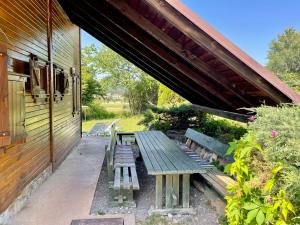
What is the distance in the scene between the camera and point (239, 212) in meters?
2.13

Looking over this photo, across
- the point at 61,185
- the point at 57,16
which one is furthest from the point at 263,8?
the point at 61,185

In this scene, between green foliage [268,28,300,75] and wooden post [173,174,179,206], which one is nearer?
wooden post [173,174,179,206]

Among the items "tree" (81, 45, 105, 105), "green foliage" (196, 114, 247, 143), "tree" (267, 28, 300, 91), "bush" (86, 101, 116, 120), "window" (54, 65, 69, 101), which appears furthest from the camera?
"tree" (267, 28, 300, 91)

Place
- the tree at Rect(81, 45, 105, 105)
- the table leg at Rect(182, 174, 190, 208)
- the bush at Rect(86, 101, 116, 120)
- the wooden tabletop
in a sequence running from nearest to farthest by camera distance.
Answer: the wooden tabletop
the table leg at Rect(182, 174, 190, 208)
the tree at Rect(81, 45, 105, 105)
the bush at Rect(86, 101, 116, 120)

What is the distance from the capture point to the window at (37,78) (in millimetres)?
3770

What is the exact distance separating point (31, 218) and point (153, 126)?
667cm

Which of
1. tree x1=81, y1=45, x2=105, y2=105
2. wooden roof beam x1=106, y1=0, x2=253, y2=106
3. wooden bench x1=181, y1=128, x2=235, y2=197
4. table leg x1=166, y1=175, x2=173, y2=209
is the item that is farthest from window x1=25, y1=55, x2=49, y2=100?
tree x1=81, y1=45, x2=105, y2=105

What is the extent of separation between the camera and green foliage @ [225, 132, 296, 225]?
184 cm

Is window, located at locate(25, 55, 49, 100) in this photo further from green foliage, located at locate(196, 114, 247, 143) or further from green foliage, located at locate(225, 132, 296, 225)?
green foliage, located at locate(196, 114, 247, 143)

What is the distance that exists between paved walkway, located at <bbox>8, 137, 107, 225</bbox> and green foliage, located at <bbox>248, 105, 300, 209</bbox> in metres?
2.31

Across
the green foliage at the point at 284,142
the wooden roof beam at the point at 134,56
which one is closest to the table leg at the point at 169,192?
the green foliage at the point at 284,142

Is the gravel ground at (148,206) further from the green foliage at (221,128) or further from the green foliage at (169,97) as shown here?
the green foliage at (169,97)

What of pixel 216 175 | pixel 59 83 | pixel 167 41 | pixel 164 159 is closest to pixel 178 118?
pixel 59 83

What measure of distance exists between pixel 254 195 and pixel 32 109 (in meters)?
3.24
